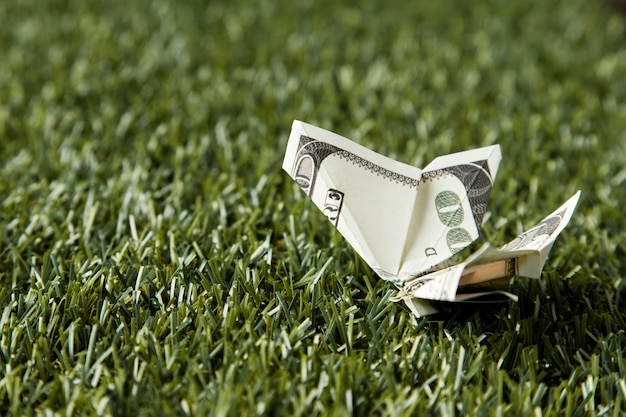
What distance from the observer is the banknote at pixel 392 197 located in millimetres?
1213

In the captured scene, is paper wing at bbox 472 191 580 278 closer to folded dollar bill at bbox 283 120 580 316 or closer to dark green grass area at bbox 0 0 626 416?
folded dollar bill at bbox 283 120 580 316

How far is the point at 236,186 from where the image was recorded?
177 cm

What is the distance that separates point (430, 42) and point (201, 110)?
1004 mm

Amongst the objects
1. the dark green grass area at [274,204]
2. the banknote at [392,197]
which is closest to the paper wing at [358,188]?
the banknote at [392,197]

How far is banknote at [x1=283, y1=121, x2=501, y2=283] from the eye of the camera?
121 cm

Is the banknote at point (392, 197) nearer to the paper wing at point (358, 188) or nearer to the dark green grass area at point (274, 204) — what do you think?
the paper wing at point (358, 188)

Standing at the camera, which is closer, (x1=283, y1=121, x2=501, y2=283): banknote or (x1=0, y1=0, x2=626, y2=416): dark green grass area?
(x1=0, y1=0, x2=626, y2=416): dark green grass area

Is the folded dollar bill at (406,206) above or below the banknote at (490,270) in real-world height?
above

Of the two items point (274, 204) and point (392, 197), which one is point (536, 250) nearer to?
point (392, 197)

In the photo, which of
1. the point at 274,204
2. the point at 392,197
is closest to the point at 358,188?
the point at 392,197

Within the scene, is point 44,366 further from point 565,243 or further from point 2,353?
point 565,243

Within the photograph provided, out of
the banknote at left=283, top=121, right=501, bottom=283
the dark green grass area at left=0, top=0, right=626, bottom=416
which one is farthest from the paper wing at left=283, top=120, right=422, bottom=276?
the dark green grass area at left=0, top=0, right=626, bottom=416

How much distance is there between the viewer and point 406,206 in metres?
1.24

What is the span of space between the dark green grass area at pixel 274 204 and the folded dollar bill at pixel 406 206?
82 millimetres
